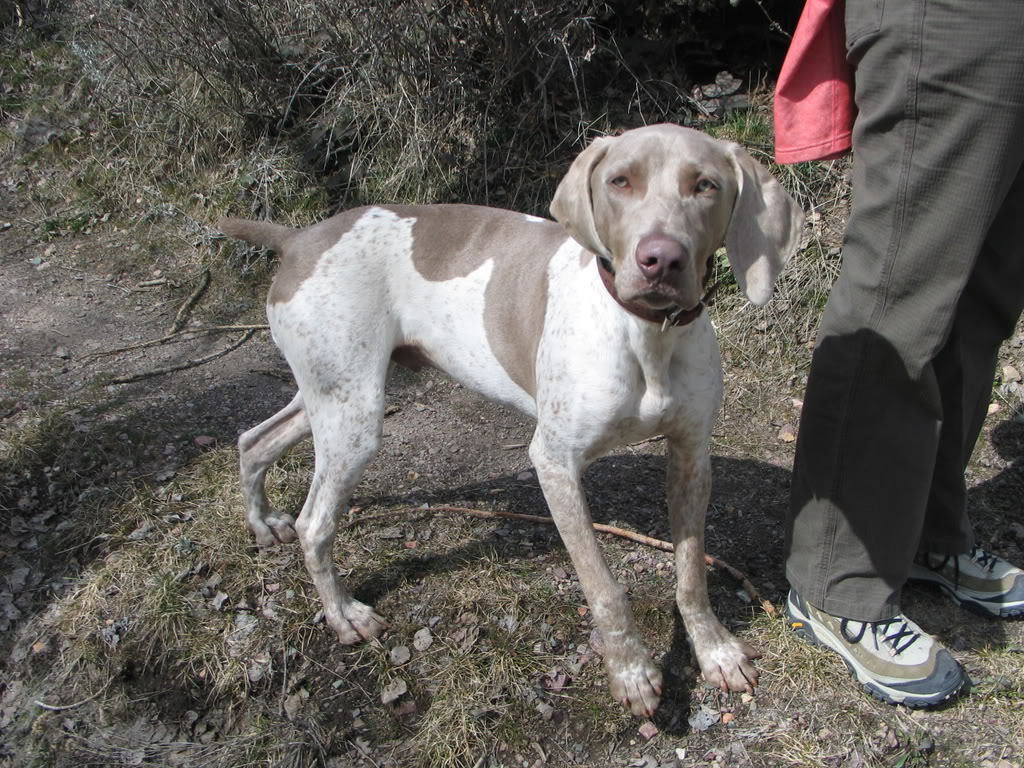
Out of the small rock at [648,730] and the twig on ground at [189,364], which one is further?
the twig on ground at [189,364]

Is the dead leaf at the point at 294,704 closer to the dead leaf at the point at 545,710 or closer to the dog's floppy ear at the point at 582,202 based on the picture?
the dead leaf at the point at 545,710

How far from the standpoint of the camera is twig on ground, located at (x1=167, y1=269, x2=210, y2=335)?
4902mm

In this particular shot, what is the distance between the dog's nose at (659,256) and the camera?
197 cm

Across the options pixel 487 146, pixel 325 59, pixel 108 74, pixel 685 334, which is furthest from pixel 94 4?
pixel 685 334

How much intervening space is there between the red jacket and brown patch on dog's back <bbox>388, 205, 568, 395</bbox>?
71 cm

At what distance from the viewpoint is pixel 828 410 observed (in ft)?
8.02

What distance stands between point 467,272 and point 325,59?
10.6ft

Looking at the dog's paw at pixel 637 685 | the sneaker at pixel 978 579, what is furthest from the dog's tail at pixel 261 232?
the sneaker at pixel 978 579

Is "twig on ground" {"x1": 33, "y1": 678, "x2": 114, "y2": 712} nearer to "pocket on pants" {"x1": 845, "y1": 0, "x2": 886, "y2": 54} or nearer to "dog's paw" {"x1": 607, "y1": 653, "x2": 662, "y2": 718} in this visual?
"dog's paw" {"x1": 607, "y1": 653, "x2": 662, "y2": 718}

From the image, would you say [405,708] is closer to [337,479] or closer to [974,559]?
[337,479]

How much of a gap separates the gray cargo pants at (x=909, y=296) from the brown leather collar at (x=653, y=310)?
0.43 metres

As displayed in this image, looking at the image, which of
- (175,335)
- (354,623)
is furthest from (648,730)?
(175,335)

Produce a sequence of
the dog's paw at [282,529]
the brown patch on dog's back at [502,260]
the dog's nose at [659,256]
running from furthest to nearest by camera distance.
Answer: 1. the dog's paw at [282,529]
2. the brown patch on dog's back at [502,260]
3. the dog's nose at [659,256]

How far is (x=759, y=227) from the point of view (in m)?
2.17
